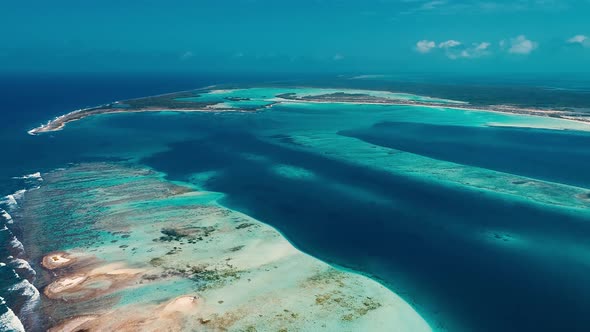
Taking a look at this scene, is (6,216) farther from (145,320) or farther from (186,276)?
(145,320)

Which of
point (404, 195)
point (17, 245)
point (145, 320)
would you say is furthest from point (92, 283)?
point (404, 195)

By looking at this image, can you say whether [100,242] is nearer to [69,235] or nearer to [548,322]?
[69,235]

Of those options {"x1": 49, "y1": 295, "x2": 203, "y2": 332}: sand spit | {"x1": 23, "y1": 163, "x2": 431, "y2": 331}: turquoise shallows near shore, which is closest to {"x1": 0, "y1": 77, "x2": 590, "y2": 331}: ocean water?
{"x1": 23, "y1": 163, "x2": 431, "y2": 331}: turquoise shallows near shore

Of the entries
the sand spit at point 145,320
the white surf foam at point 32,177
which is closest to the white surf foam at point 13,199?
the white surf foam at point 32,177

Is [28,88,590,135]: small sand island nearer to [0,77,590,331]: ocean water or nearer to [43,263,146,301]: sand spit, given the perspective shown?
[0,77,590,331]: ocean water

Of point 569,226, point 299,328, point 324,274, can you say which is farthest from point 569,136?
point 299,328

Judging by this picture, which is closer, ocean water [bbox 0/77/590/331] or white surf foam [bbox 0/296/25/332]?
white surf foam [bbox 0/296/25/332]
